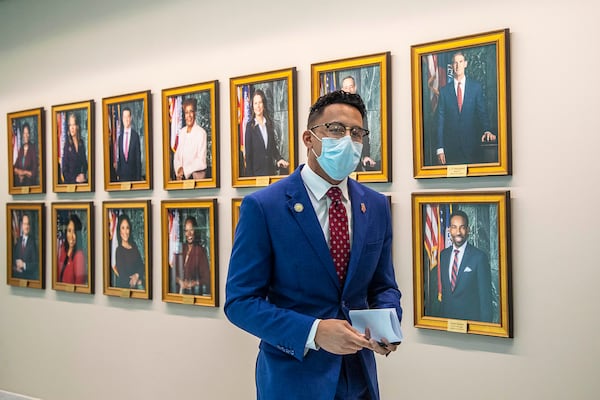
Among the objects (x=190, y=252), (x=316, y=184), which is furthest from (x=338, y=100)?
(x=190, y=252)

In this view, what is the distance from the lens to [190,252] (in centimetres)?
→ 546

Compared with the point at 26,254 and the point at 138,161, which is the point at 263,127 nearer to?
the point at 138,161

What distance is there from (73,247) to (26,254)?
793 millimetres

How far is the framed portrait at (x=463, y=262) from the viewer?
3.97m

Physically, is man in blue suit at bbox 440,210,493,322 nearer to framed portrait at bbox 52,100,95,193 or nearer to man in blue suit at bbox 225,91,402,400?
man in blue suit at bbox 225,91,402,400

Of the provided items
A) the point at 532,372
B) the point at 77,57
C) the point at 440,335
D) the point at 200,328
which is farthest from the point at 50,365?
the point at 532,372

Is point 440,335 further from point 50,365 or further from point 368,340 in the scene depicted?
point 50,365

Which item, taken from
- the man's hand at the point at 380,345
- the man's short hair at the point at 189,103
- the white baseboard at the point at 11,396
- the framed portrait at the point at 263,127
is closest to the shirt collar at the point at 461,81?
the framed portrait at the point at 263,127

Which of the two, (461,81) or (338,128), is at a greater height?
(461,81)

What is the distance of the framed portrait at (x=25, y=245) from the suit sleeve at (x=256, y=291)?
450cm

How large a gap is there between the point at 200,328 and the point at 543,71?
131 inches

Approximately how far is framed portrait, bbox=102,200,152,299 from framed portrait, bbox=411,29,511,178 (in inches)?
105

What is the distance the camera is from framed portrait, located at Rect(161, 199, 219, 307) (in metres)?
5.31

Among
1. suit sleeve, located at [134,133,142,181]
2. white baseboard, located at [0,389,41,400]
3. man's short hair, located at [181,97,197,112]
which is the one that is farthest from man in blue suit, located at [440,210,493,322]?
white baseboard, located at [0,389,41,400]
